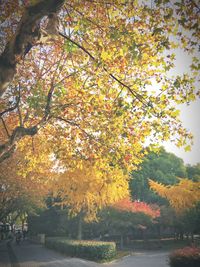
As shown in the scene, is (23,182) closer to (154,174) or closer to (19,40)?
(154,174)

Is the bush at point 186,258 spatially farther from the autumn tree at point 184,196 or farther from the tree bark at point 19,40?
the autumn tree at point 184,196

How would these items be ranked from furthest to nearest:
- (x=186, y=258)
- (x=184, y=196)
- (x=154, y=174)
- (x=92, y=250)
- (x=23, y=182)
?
1. (x=154, y=174)
2. (x=23, y=182)
3. (x=184, y=196)
4. (x=92, y=250)
5. (x=186, y=258)

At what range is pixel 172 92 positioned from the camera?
434 inches

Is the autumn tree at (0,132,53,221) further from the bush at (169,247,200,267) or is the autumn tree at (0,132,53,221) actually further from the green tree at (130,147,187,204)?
the green tree at (130,147,187,204)

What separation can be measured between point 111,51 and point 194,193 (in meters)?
27.3

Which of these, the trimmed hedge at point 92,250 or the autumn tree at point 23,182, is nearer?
the trimmed hedge at point 92,250

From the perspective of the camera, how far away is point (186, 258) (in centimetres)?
1538

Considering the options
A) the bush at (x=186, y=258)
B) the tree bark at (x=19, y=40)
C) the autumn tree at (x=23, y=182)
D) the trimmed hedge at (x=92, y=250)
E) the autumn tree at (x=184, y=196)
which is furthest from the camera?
the autumn tree at (x=184, y=196)

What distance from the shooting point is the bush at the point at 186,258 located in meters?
15.1

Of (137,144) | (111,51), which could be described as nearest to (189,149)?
(137,144)

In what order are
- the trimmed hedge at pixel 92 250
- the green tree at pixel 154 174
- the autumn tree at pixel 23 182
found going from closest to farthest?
the trimmed hedge at pixel 92 250 → the autumn tree at pixel 23 182 → the green tree at pixel 154 174

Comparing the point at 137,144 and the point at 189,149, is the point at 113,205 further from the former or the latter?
the point at 189,149

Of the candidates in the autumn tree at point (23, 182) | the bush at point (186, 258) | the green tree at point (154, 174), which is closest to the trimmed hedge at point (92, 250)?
the autumn tree at point (23, 182)

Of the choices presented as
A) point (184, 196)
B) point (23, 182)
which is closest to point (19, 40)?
point (184, 196)
